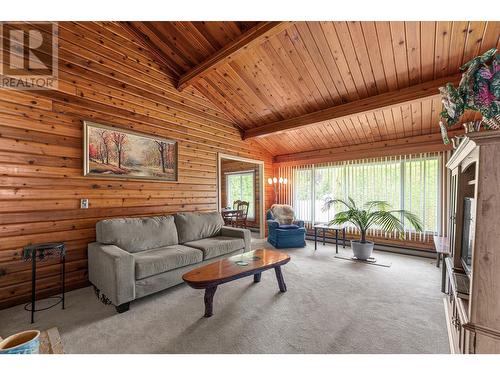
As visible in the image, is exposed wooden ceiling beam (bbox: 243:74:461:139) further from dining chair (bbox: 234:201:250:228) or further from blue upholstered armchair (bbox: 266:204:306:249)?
dining chair (bbox: 234:201:250:228)

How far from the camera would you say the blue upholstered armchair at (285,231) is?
186 inches

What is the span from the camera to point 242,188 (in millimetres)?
7664

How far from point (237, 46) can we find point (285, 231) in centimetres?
353

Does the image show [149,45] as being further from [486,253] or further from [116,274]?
[486,253]

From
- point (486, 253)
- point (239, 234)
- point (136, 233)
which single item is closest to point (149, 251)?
point (136, 233)

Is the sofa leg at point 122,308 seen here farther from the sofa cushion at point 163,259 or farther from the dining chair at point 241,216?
the dining chair at point 241,216

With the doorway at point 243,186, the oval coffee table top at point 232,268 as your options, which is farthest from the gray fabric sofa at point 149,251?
the doorway at point 243,186

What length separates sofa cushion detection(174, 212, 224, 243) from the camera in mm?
3387

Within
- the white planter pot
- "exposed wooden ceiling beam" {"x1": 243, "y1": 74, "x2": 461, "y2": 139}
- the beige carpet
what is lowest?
the beige carpet

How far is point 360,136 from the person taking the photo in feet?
15.4

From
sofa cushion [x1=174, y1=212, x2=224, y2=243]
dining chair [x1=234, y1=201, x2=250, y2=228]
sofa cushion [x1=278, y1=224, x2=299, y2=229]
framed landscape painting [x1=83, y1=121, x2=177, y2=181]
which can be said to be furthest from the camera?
dining chair [x1=234, y1=201, x2=250, y2=228]

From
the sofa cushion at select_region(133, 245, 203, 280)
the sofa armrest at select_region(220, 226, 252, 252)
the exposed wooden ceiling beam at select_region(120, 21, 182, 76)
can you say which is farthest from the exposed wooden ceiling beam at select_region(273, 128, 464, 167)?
the sofa cushion at select_region(133, 245, 203, 280)

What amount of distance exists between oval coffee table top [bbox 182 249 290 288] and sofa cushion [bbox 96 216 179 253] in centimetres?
99

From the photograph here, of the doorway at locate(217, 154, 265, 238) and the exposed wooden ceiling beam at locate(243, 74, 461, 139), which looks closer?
the exposed wooden ceiling beam at locate(243, 74, 461, 139)
